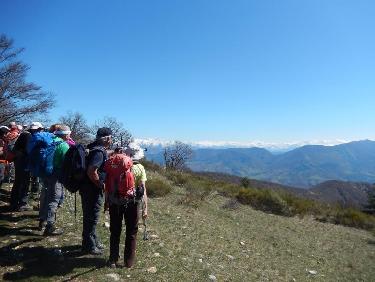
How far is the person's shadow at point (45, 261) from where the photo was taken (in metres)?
6.41

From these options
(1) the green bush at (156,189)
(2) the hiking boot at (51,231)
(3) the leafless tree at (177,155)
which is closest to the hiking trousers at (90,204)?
(2) the hiking boot at (51,231)

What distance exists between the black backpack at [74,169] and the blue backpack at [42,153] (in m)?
0.63

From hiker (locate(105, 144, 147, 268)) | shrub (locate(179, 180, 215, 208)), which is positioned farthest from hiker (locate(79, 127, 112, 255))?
shrub (locate(179, 180, 215, 208))

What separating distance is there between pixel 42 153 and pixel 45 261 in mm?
2227

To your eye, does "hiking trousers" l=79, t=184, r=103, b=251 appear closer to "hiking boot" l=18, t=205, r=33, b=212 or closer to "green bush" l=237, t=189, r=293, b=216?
"hiking boot" l=18, t=205, r=33, b=212

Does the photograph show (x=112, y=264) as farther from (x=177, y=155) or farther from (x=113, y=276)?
(x=177, y=155)

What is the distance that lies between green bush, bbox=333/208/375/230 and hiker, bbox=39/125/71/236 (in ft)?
49.0

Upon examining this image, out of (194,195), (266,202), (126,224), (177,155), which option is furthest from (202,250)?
(177,155)

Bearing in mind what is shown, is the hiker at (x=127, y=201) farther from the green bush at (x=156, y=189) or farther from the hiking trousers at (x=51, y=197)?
the green bush at (x=156, y=189)

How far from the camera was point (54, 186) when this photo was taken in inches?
313

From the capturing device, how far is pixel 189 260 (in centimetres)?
821

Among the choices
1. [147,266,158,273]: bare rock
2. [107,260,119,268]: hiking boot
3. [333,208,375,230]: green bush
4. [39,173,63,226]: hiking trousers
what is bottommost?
[333,208,375,230]: green bush

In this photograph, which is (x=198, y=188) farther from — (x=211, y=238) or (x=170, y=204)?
(x=211, y=238)

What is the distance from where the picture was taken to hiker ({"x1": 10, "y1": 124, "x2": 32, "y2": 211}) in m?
9.36
